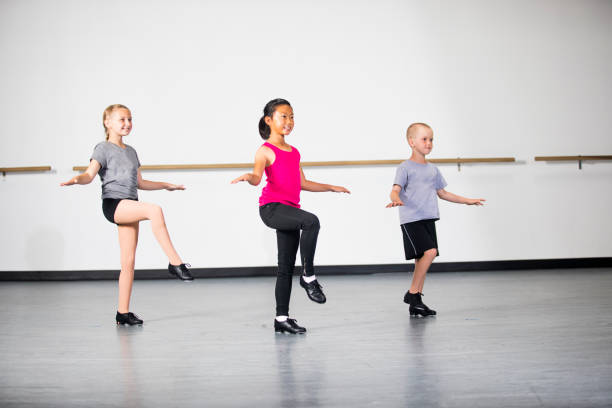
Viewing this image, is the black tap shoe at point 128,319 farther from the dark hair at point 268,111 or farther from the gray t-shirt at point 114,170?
the dark hair at point 268,111

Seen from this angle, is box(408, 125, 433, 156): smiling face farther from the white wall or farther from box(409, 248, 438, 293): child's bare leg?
the white wall

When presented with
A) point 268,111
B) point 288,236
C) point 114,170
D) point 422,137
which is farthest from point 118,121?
point 422,137

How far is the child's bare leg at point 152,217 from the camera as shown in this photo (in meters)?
2.70

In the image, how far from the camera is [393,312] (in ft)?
10.2

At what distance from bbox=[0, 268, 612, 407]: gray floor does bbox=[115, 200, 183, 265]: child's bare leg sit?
0.34m

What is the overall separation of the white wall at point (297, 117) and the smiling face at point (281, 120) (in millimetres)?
2548

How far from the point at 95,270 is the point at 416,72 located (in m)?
3.09

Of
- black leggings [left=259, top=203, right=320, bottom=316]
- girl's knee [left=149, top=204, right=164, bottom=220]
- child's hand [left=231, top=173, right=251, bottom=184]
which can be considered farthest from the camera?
girl's knee [left=149, top=204, right=164, bottom=220]

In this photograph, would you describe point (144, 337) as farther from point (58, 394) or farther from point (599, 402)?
point (599, 402)

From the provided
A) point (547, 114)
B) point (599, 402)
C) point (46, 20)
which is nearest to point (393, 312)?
point (599, 402)

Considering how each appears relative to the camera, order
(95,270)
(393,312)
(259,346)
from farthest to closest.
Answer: (95,270), (393,312), (259,346)

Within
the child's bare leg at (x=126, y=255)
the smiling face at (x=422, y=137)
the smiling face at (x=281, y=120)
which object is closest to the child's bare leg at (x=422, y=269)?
the smiling face at (x=422, y=137)

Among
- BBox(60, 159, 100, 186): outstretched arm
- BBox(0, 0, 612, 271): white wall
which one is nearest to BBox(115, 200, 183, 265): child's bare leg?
BBox(60, 159, 100, 186): outstretched arm

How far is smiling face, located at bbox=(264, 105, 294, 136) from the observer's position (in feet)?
8.93
